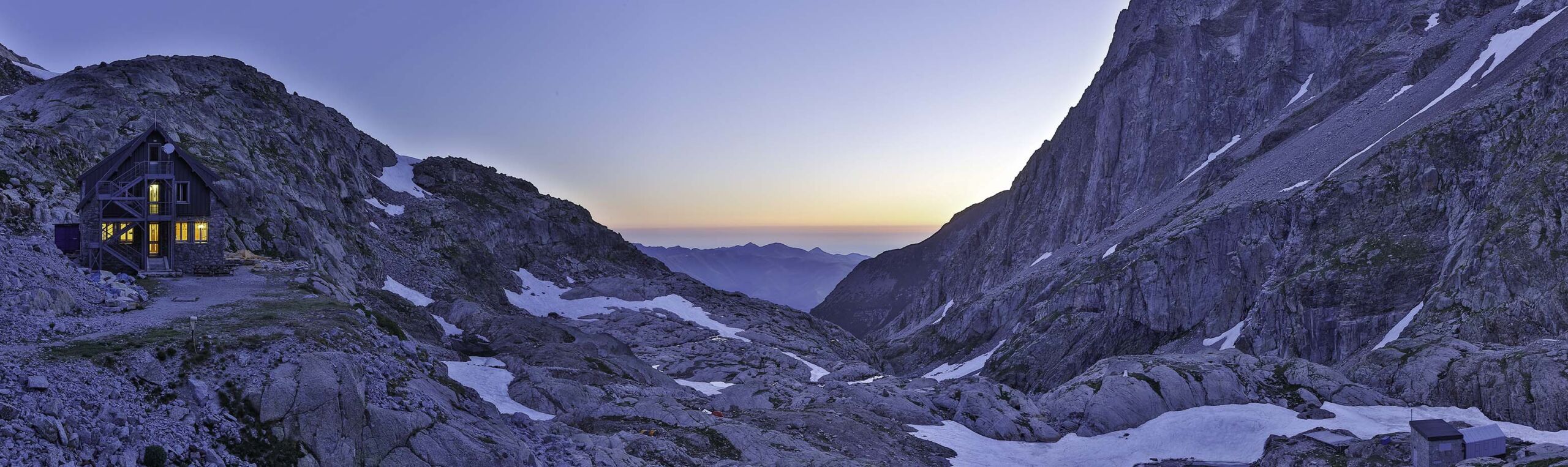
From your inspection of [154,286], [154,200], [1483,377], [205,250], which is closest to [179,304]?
[154,286]

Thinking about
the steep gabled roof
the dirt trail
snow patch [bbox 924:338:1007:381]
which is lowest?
snow patch [bbox 924:338:1007:381]

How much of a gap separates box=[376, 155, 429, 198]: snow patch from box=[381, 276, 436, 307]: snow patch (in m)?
36.5

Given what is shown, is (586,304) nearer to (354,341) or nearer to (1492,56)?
(354,341)

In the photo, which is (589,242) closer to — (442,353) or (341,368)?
(442,353)

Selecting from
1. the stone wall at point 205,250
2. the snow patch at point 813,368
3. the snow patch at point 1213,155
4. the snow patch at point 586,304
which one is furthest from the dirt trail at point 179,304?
the snow patch at point 1213,155

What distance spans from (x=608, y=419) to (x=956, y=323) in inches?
3713

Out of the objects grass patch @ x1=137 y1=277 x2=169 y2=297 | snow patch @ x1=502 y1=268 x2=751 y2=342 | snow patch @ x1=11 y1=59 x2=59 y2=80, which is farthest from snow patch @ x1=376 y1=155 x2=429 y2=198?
grass patch @ x1=137 y1=277 x2=169 y2=297

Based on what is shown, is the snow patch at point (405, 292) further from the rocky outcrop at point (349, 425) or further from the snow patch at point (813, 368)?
the rocky outcrop at point (349, 425)

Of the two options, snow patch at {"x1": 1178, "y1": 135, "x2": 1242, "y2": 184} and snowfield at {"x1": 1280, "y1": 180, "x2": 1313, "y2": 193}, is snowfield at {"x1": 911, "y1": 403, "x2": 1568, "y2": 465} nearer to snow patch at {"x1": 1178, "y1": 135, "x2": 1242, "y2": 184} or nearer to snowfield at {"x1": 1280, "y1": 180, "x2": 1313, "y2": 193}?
snowfield at {"x1": 1280, "y1": 180, "x2": 1313, "y2": 193}

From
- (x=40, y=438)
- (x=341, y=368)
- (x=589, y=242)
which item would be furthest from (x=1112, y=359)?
(x=589, y=242)

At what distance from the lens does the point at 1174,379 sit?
53.4 meters

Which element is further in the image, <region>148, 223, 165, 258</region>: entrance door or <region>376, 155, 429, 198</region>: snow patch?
<region>376, 155, 429, 198</region>: snow patch

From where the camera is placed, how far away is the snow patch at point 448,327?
2598 inches

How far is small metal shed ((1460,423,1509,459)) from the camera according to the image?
114 feet
